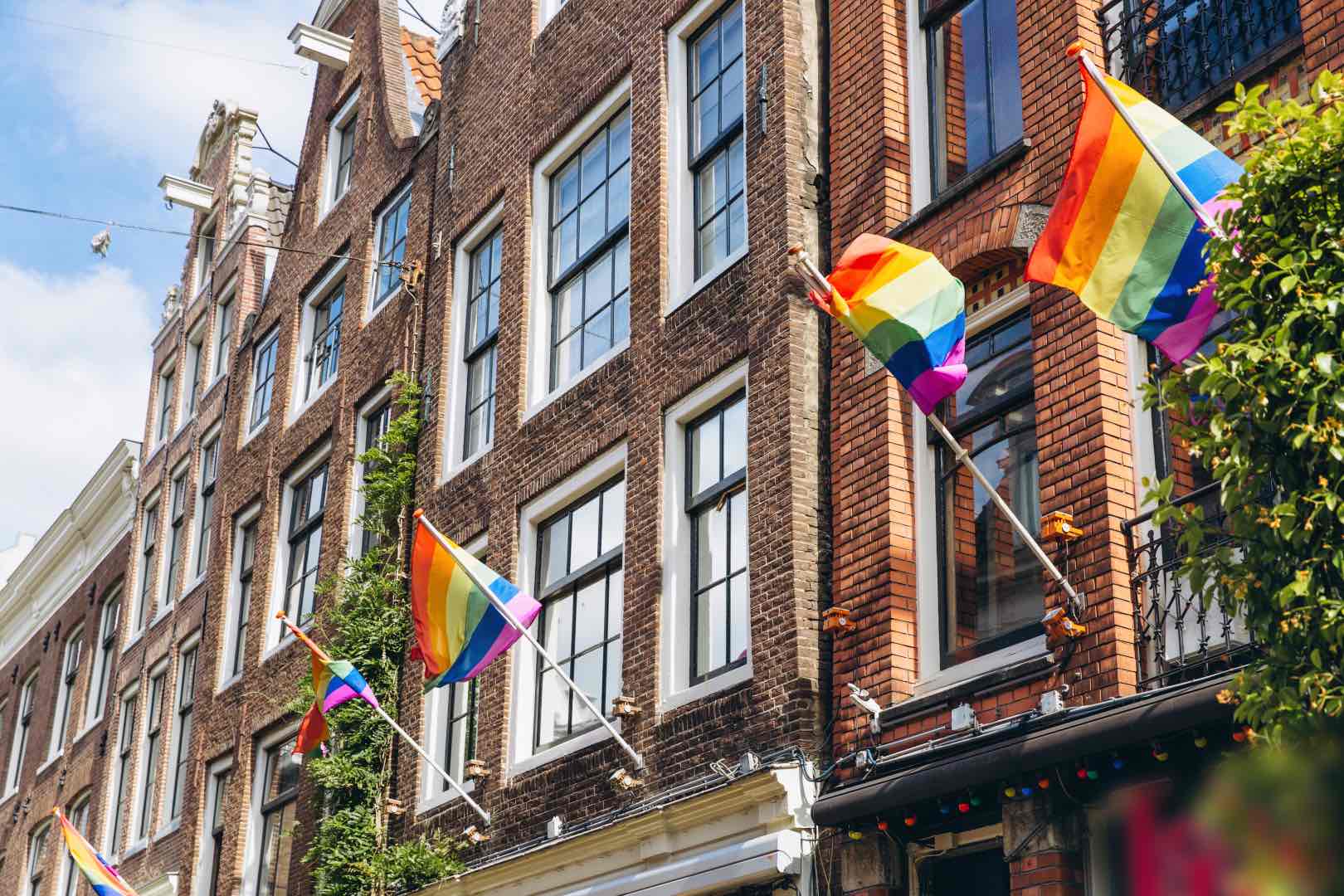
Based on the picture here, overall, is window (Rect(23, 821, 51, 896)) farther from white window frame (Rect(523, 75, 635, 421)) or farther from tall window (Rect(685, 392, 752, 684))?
tall window (Rect(685, 392, 752, 684))

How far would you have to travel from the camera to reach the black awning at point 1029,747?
331 inches

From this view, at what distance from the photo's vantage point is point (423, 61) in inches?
1006

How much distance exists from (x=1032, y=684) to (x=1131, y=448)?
58.2 inches

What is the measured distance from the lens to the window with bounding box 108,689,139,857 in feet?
88.6

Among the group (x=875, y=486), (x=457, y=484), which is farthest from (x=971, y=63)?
(x=457, y=484)

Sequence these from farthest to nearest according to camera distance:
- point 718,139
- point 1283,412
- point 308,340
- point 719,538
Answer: point 308,340 < point 718,139 < point 719,538 < point 1283,412

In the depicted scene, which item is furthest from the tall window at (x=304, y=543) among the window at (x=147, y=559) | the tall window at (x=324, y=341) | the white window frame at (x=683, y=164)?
the white window frame at (x=683, y=164)

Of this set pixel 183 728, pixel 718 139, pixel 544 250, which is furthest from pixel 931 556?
pixel 183 728

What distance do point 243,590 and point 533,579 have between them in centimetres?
973

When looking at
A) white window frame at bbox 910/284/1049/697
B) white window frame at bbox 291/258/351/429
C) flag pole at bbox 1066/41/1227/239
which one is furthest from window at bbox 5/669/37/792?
flag pole at bbox 1066/41/1227/239

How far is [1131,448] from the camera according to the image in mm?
10000

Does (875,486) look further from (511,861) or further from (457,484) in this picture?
(457,484)

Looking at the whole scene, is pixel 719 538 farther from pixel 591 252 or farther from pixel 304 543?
pixel 304 543

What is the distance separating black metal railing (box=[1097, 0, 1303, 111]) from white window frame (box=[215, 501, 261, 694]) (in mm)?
15372
